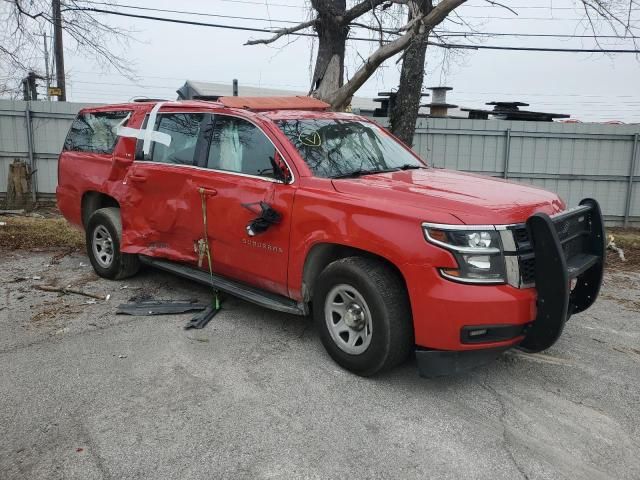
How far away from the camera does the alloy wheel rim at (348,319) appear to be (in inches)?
155

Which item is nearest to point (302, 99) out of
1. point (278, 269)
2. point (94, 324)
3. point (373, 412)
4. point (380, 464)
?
point (278, 269)

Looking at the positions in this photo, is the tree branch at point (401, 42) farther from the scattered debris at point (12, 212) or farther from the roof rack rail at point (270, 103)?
the scattered debris at point (12, 212)

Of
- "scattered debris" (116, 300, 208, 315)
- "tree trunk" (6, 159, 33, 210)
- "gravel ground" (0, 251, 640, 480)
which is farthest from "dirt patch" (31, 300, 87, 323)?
"tree trunk" (6, 159, 33, 210)

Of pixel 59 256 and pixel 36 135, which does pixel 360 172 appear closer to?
pixel 59 256

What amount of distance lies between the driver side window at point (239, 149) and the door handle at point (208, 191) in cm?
20

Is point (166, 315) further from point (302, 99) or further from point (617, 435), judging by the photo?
point (617, 435)

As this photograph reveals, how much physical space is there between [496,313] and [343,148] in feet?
6.65

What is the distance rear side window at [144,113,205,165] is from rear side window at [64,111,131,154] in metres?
0.70

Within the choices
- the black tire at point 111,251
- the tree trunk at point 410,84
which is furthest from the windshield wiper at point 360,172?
the tree trunk at point 410,84

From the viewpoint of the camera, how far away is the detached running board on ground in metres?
4.54

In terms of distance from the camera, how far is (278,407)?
144 inches

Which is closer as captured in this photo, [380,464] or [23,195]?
[380,464]

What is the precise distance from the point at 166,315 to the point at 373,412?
2492mm

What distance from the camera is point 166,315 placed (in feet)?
17.4
